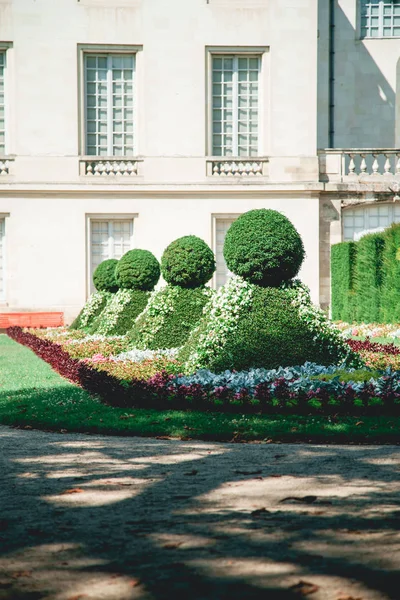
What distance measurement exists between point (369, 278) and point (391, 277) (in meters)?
1.23

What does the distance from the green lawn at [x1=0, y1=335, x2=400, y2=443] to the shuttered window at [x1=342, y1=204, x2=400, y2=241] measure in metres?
15.8

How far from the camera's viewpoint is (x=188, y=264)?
13.1 m

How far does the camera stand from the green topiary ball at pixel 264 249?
9953mm

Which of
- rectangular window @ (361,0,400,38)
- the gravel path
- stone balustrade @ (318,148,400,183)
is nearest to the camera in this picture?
the gravel path

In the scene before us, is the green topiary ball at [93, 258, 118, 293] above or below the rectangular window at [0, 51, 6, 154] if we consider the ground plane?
below

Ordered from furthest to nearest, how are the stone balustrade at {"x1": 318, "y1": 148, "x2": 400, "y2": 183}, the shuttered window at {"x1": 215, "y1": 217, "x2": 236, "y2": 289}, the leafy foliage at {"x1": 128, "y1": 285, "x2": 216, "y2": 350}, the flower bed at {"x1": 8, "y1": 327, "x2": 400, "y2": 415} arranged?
the shuttered window at {"x1": 215, "y1": 217, "x2": 236, "y2": 289} → the stone balustrade at {"x1": 318, "y1": 148, "x2": 400, "y2": 183} → the leafy foliage at {"x1": 128, "y1": 285, "x2": 216, "y2": 350} → the flower bed at {"x1": 8, "y1": 327, "x2": 400, "y2": 415}

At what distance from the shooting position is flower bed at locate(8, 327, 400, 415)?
25.6 ft

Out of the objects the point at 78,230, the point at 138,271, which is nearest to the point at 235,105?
the point at 78,230

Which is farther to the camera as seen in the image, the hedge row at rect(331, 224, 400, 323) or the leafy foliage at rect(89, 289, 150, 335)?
the hedge row at rect(331, 224, 400, 323)

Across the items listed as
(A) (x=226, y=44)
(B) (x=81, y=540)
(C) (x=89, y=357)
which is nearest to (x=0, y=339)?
(C) (x=89, y=357)

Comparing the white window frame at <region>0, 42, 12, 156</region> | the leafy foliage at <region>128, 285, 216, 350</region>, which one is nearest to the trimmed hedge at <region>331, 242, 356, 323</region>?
the leafy foliage at <region>128, 285, 216, 350</region>

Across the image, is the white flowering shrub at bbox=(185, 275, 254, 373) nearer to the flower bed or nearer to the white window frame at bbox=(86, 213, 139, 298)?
the flower bed

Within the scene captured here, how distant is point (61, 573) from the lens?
3586 mm

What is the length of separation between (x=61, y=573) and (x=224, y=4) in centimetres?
2224
